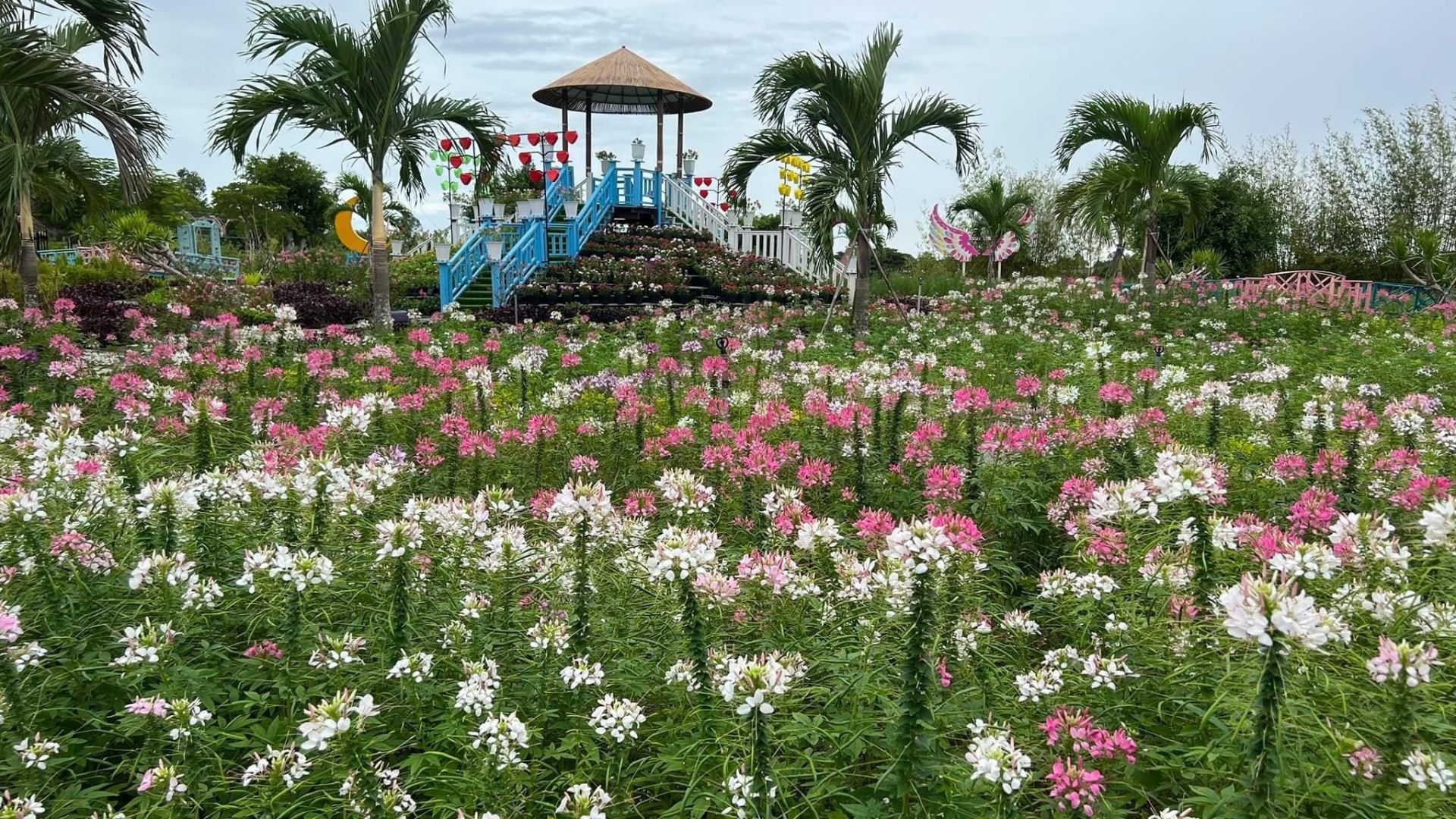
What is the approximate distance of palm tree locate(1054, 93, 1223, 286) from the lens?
43.7 feet

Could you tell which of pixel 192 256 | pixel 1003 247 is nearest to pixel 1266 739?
pixel 1003 247

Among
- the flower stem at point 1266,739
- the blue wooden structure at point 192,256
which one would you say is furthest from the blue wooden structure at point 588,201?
the flower stem at point 1266,739

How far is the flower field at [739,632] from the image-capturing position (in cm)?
187

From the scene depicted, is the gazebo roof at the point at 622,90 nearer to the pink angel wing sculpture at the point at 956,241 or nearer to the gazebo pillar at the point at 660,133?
the gazebo pillar at the point at 660,133

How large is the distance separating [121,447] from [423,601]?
166 cm

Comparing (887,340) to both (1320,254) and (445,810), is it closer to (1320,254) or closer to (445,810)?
(445,810)

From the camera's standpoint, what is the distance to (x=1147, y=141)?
43.9 ft

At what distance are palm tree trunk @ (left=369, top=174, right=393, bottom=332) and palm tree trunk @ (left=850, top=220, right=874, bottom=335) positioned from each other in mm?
6732

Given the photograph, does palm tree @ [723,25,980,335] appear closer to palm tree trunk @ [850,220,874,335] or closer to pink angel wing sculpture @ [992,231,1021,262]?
palm tree trunk @ [850,220,874,335]

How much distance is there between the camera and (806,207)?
1150 cm

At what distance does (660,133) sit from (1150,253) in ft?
45.5

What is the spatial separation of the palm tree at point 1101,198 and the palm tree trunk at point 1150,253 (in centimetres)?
50

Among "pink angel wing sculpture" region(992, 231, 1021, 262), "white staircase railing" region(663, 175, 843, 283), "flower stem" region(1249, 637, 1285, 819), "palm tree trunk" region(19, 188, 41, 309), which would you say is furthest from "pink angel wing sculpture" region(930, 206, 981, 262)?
"flower stem" region(1249, 637, 1285, 819)

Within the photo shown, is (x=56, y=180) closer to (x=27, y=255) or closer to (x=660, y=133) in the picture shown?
(x=27, y=255)
